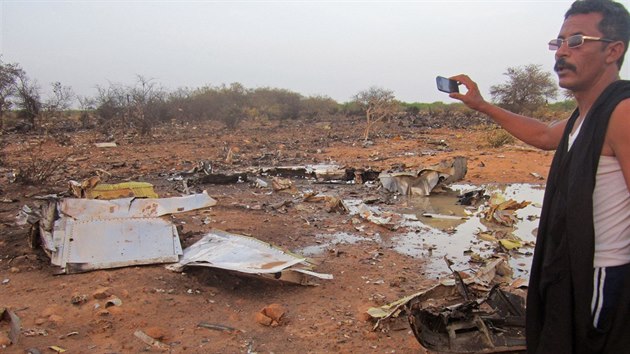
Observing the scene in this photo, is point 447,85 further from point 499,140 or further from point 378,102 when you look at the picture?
point 378,102

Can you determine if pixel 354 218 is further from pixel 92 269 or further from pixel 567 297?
pixel 567 297

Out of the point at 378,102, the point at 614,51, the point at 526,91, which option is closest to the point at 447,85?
the point at 614,51

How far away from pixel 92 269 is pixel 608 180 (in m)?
4.48

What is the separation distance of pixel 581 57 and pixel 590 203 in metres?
0.52

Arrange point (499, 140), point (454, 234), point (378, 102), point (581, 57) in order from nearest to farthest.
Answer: point (581, 57) < point (454, 234) < point (499, 140) < point (378, 102)

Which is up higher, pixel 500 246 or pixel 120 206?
pixel 120 206

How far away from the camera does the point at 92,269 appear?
4617mm

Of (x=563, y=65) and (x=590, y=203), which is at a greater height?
(x=563, y=65)

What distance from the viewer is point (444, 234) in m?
6.70

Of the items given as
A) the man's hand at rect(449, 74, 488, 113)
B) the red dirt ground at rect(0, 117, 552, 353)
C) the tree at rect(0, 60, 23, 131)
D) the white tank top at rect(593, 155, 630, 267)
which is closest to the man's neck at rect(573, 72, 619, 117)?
the white tank top at rect(593, 155, 630, 267)

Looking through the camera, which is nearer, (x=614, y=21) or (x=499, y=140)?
(x=614, y=21)

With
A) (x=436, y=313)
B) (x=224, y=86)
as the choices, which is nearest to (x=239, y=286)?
(x=436, y=313)

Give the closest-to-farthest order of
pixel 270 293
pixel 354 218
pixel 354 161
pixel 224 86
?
pixel 270 293
pixel 354 218
pixel 354 161
pixel 224 86

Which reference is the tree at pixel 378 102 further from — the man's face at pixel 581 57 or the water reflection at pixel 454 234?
the man's face at pixel 581 57
